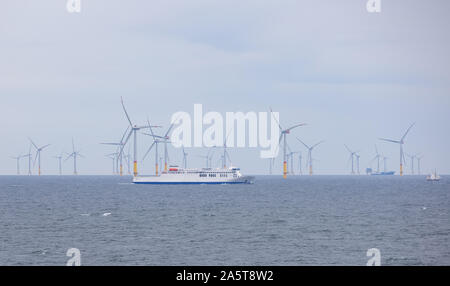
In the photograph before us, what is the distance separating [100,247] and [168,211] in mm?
50063

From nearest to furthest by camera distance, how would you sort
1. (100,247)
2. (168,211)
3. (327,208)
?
(100,247)
(168,211)
(327,208)

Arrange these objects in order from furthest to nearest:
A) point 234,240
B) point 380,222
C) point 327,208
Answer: point 327,208
point 380,222
point 234,240

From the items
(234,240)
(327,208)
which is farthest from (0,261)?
(327,208)

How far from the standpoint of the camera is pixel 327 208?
4990 inches

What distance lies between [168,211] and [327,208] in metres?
36.6

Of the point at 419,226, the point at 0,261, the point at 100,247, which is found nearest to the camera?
the point at 0,261

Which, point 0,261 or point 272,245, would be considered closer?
point 0,261
